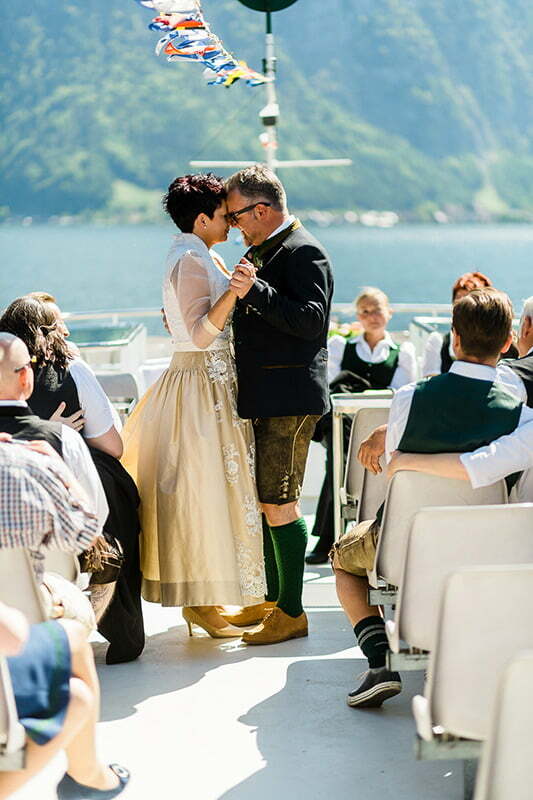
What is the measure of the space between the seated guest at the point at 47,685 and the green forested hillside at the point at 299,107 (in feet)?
346

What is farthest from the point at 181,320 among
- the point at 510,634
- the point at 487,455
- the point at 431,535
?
the point at 510,634

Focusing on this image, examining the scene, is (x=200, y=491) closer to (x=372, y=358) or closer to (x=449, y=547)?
(x=449, y=547)

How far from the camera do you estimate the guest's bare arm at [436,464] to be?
2715 mm

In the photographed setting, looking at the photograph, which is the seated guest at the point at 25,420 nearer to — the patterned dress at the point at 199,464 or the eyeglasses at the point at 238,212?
the patterned dress at the point at 199,464

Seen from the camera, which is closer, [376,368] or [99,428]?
[99,428]

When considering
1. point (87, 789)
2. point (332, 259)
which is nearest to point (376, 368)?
point (87, 789)

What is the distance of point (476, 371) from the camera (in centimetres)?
275

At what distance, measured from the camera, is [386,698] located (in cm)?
303

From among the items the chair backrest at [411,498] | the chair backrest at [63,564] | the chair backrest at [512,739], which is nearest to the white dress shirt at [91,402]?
the chair backrest at [63,564]

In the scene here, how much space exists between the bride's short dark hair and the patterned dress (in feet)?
0.25

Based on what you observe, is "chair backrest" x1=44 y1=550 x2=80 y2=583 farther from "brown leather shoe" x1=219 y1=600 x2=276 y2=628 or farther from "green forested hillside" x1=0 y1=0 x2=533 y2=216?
"green forested hillside" x1=0 y1=0 x2=533 y2=216

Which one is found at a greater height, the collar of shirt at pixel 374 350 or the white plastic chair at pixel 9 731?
the collar of shirt at pixel 374 350

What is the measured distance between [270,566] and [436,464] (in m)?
1.43

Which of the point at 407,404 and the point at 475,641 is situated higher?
the point at 407,404
